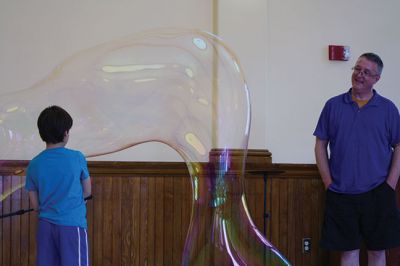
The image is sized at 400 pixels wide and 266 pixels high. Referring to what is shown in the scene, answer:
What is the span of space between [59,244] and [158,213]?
1.50 m

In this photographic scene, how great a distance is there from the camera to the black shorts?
2674 mm

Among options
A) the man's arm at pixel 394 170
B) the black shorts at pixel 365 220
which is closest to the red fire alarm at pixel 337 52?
the man's arm at pixel 394 170

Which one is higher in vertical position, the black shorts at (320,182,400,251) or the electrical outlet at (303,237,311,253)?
the black shorts at (320,182,400,251)

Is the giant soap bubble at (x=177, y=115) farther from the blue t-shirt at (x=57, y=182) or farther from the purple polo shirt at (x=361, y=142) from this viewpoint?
the purple polo shirt at (x=361, y=142)

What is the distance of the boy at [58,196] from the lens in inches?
80.6

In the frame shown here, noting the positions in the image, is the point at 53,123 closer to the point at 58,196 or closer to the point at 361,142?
the point at 58,196

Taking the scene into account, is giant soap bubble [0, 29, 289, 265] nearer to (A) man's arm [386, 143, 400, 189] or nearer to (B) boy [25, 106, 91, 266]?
(B) boy [25, 106, 91, 266]

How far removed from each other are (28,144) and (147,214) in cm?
152

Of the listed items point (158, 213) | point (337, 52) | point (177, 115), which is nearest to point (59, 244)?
point (177, 115)

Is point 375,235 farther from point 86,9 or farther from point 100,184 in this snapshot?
point 86,9

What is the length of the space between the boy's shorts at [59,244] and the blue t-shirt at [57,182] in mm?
29

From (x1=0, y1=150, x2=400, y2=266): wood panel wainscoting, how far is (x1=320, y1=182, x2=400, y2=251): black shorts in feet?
2.35

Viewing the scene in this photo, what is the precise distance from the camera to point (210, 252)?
81.9 inches

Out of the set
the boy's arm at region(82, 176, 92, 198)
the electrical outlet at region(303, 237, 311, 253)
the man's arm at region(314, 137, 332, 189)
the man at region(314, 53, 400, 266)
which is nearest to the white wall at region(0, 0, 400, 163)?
the electrical outlet at region(303, 237, 311, 253)
